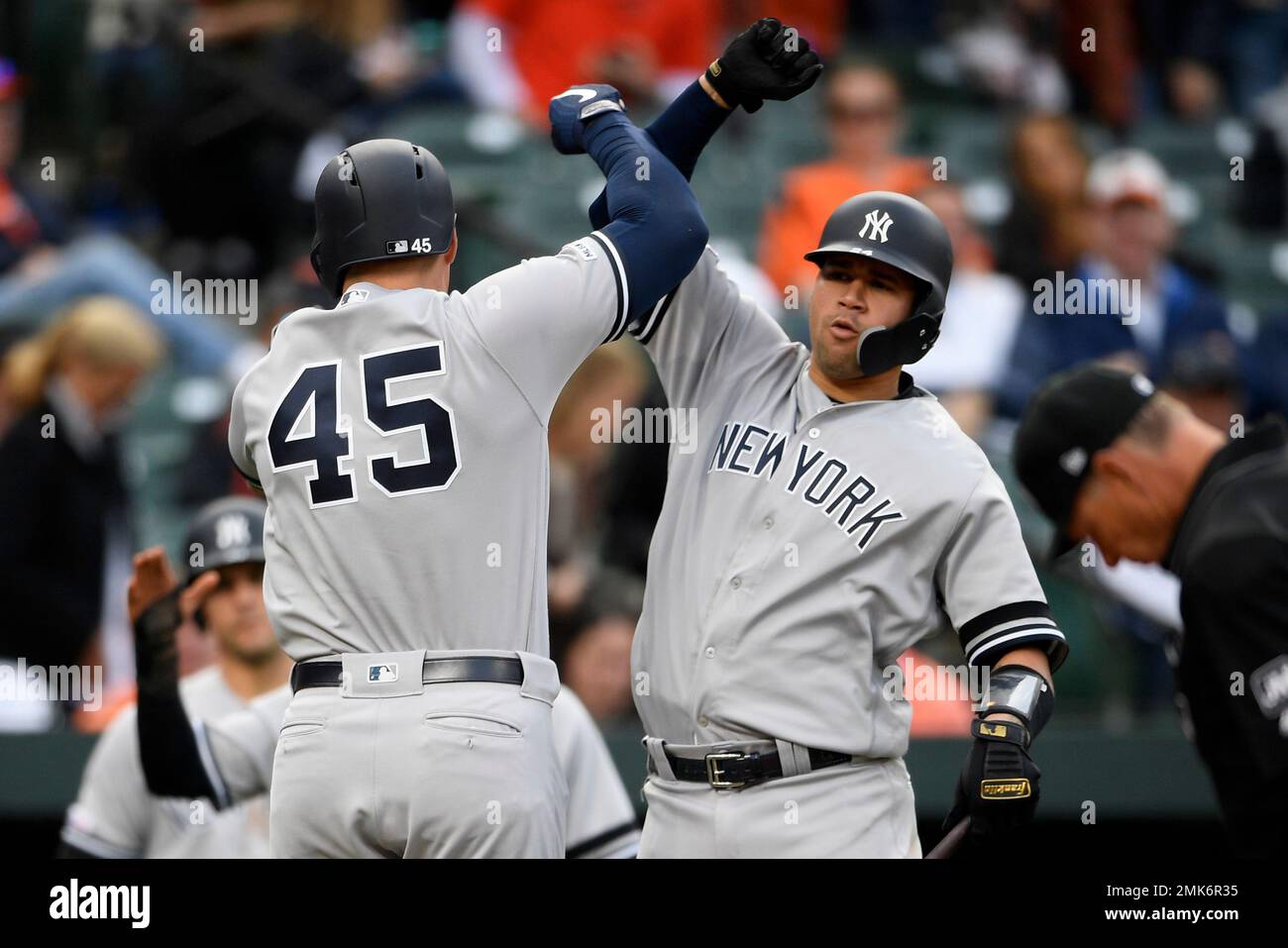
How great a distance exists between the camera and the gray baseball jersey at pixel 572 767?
15.1ft

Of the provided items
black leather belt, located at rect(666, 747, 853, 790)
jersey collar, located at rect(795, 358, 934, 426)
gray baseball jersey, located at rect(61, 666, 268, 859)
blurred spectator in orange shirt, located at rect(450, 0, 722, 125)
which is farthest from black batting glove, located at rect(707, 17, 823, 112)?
blurred spectator in orange shirt, located at rect(450, 0, 722, 125)

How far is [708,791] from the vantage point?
3744 millimetres

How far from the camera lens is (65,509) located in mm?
6750

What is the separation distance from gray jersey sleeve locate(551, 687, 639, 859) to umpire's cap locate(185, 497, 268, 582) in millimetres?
966

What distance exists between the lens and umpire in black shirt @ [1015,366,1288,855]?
3.56m

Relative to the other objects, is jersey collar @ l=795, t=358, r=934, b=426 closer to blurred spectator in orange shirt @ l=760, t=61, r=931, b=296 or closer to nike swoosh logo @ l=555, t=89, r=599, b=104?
nike swoosh logo @ l=555, t=89, r=599, b=104

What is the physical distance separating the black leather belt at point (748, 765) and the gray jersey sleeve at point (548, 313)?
2.55 ft

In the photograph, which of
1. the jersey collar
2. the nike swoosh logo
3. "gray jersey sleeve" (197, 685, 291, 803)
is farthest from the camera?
"gray jersey sleeve" (197, 685, 291, 803)

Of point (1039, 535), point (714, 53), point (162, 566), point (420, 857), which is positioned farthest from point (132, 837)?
point (714, 53)

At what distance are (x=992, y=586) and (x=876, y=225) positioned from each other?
2.57 ft

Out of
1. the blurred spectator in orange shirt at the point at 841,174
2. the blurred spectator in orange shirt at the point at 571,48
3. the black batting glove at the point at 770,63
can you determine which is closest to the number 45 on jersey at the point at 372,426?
the black batting glove at the point at 770,63

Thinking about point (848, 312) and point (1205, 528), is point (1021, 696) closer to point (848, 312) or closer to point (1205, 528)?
point (1205, 528)

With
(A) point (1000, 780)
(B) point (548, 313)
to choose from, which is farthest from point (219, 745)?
(A) point (1000, 780)

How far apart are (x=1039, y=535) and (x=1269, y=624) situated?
3619 millimetres
